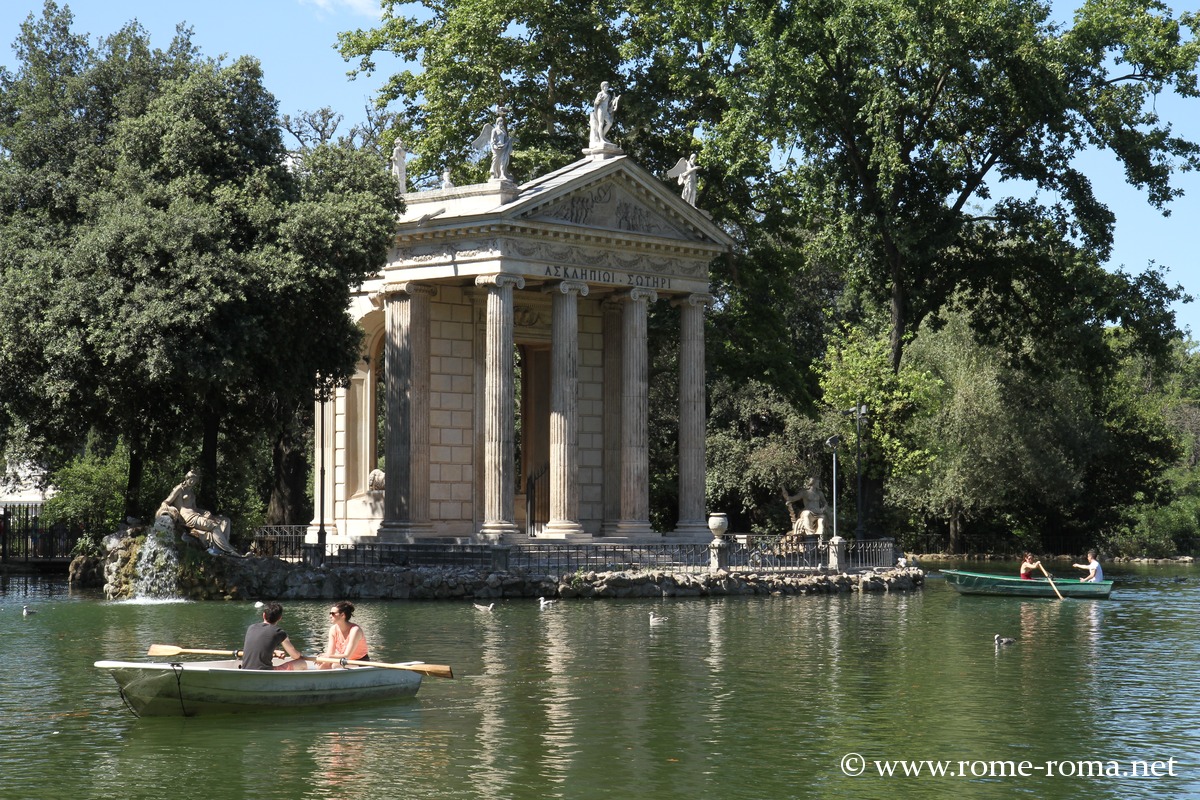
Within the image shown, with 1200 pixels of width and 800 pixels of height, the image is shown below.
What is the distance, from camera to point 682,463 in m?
47.0

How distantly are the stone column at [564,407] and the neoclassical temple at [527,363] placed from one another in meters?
0.04

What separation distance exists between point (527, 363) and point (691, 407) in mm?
6222

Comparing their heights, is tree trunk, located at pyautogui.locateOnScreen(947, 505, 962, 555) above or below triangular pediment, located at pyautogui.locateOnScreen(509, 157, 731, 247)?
below

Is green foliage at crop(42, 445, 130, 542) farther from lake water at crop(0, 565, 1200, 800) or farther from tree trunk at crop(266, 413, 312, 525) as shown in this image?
lake water at crop(0, 565, 1200, 800)

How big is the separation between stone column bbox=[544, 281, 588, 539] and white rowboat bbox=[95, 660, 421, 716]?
23.5 m

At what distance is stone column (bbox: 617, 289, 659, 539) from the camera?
150 feet

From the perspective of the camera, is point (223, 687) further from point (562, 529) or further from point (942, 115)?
point (942, 115)

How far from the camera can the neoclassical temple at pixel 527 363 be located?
4297cm

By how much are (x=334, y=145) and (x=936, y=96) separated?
1871cm

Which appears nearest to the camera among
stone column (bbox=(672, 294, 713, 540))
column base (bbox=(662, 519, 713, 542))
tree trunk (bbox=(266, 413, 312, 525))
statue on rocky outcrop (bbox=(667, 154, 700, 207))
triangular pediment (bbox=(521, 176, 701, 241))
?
triangular pediment (bbox=(521, 176, 701, 241))

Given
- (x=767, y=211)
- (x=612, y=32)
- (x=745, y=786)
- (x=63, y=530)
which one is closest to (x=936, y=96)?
(x=767, y=211)

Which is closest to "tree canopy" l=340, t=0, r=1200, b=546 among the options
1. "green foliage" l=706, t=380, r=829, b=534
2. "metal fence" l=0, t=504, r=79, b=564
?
"green foliage" l=706, t=380, r=829, b=534

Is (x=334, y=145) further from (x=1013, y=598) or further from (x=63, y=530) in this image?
(x=1013, y=598)

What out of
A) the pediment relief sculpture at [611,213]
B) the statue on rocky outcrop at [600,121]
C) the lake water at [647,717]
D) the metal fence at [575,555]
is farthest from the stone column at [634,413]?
the lake water at [647,717]
